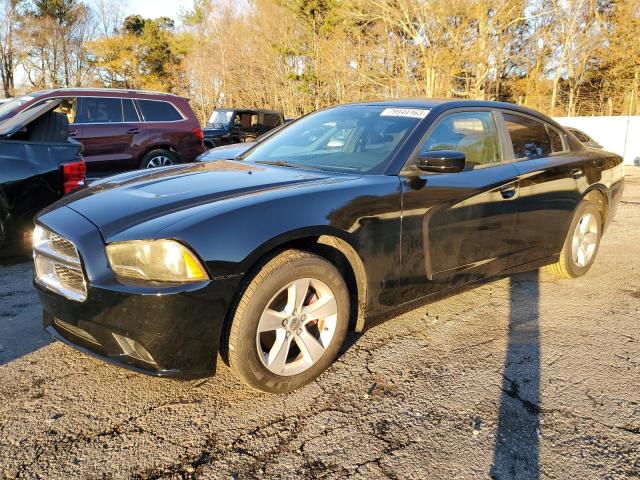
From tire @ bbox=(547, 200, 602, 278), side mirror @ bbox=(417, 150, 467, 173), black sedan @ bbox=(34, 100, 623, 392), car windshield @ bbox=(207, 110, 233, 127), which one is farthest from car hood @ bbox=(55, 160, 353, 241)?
car windshield @ bbox=(207, 110, 233, 127)

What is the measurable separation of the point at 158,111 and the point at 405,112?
6171 millimetres

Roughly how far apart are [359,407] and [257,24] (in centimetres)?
3565

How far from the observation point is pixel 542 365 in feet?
9.62

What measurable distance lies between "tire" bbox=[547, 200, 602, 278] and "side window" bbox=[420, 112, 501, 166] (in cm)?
119

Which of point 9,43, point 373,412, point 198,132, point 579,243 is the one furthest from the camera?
point 9,43

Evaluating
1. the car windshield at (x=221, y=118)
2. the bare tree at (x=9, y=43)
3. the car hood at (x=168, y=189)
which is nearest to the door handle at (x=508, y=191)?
the car hood at (x=168, y=189)

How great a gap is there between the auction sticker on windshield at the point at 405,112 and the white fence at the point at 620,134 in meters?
16.1

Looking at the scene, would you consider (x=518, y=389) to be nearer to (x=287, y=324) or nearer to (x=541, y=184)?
(x=287, y=324)

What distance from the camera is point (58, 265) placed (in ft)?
8.28

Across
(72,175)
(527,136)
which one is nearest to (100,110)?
(72,175)

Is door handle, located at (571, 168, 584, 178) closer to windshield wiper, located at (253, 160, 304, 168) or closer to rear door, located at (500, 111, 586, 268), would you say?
rear door, located at (500, 111, 586, 268)

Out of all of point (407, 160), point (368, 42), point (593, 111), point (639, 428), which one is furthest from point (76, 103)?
point (593, 111)

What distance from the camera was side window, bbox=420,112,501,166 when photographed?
10.9 feet

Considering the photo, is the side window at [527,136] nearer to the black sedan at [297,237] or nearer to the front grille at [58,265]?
the black sedan at [297,237]
